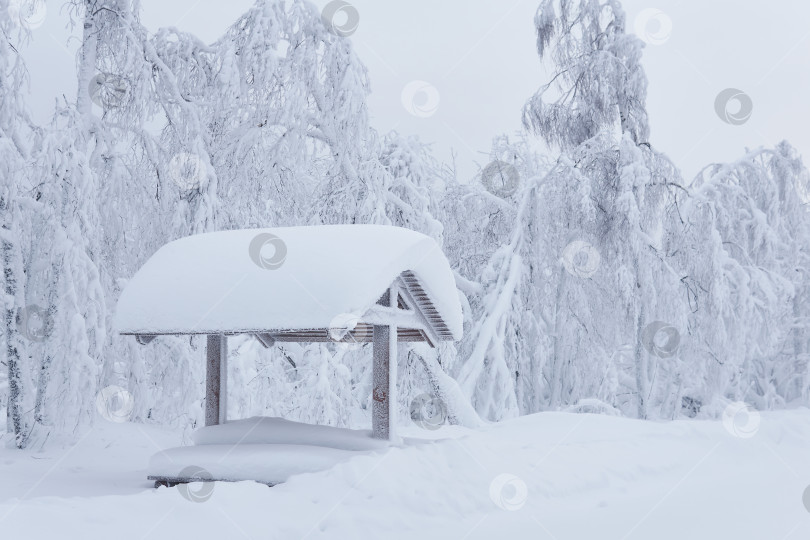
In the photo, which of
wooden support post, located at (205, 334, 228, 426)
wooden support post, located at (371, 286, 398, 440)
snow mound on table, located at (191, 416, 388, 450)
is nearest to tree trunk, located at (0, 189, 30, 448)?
wooden support post, located at (205, 334, 228, 426)

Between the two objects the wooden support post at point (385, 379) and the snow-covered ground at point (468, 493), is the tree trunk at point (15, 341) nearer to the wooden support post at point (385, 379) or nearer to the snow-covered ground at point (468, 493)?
the snow-covered ground at point (468, 493)

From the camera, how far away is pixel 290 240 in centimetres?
802

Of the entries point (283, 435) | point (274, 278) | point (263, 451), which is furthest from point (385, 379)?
point (274, 278)

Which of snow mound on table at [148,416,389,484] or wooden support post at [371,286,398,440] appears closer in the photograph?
snow mound on table at [148,416,389,484]

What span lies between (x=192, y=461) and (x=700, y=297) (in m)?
9.37

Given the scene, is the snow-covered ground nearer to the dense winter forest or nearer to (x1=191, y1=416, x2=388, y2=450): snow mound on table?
(x1=191, y1=416, x2=388, y2=450): snow mound on table

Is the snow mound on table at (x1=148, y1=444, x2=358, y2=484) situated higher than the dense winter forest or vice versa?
the dense winter forest

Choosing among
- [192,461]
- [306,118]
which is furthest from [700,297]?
[192,461]

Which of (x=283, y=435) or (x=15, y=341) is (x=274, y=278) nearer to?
(x=283, y=435)

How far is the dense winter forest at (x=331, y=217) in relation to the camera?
9.74 metres

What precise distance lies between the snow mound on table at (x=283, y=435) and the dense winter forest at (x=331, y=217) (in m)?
1.81

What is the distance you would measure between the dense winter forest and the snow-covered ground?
1646 millimetres

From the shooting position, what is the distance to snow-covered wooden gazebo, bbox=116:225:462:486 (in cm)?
716

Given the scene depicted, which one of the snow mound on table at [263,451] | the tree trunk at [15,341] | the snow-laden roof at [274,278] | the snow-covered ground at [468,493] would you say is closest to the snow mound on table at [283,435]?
the snow mound on table at [263,451]
